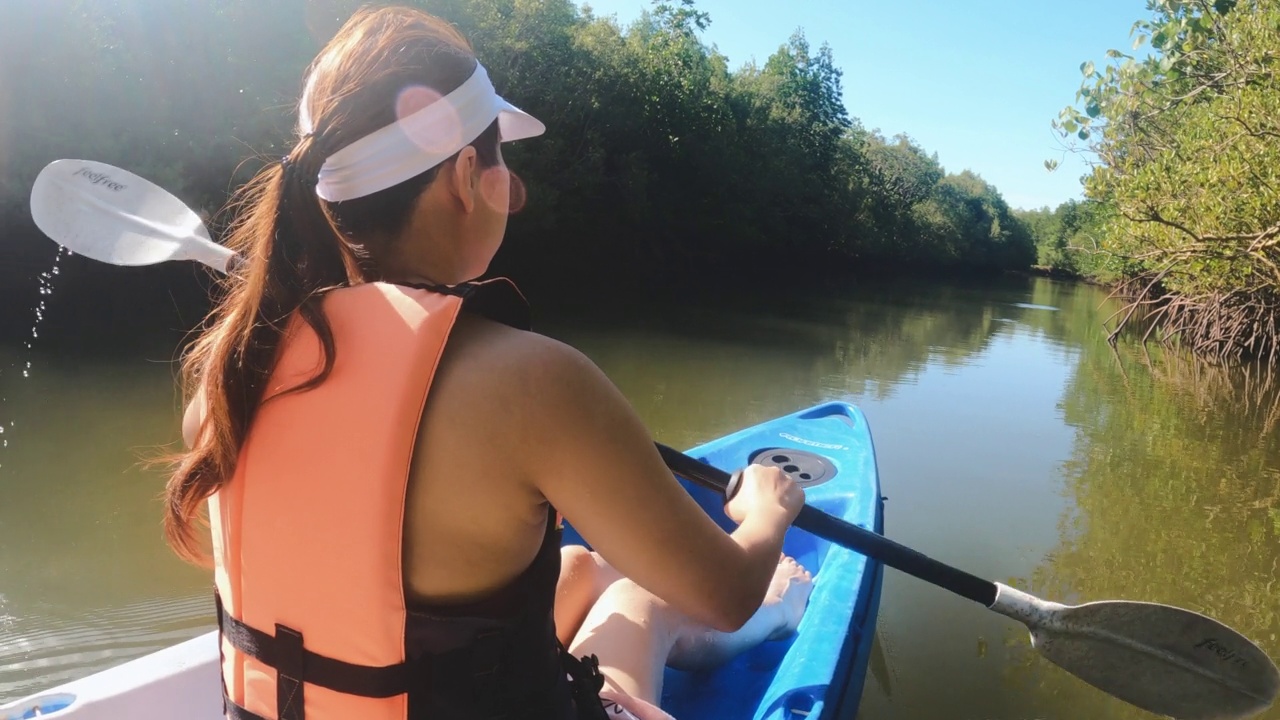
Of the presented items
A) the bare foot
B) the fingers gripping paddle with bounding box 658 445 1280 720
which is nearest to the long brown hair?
the bare foot

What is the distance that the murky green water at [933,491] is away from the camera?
9.71 feet

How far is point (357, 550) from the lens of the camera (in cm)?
92

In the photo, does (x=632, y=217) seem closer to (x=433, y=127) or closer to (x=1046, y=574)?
(x=1046, y=574)

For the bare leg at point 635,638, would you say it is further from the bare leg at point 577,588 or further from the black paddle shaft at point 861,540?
the black paddle shaft at point 861,540

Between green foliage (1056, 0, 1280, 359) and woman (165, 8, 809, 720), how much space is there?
17.5ft

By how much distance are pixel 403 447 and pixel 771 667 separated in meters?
1.78

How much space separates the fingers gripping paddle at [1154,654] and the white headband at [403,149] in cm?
185

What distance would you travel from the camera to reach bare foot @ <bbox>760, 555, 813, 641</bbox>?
2361mm

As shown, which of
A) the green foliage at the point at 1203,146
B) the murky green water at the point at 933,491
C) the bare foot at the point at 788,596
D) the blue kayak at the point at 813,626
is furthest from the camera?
the green foliage at the point at 1203,146

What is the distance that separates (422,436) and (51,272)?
10.0 m

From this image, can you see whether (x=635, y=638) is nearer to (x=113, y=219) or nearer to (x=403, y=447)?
(x=403, y=447)

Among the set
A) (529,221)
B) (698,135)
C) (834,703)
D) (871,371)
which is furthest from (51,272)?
(698,135)

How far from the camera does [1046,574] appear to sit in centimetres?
402

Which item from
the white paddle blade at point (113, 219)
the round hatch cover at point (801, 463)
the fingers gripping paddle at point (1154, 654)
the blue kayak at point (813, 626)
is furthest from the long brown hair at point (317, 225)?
the round hatch cover at point (801, 463)
